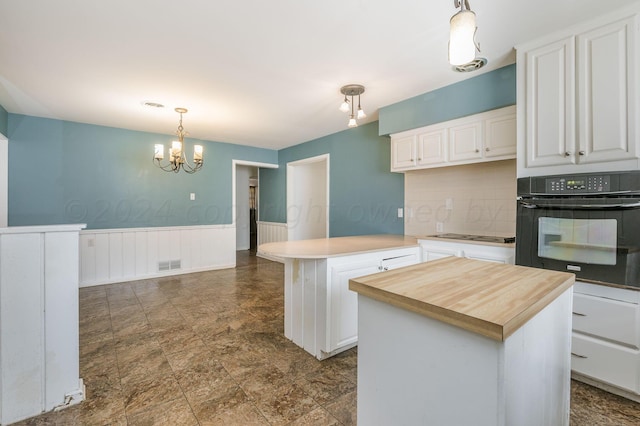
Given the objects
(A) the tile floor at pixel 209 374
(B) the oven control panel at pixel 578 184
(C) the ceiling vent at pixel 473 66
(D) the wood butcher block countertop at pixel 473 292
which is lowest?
(A) the tile floor at pixel 209 374

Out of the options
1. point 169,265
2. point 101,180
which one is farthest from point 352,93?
point 169,265

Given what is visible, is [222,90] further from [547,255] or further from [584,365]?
[584,365]

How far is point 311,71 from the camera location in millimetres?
2529

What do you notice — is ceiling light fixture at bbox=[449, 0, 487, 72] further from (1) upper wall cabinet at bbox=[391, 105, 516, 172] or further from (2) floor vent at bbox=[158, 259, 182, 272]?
(2) floor vent at bbox=[158, 259, 182, 272]

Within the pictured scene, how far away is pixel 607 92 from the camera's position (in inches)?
71.2

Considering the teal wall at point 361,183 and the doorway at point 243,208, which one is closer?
the teal wall at point 361,183

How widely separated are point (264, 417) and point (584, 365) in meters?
2.10

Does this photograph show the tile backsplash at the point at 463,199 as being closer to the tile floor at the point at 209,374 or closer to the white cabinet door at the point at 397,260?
the white cabinet door at the point at 397,260

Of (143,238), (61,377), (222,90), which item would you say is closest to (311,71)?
(222,90)

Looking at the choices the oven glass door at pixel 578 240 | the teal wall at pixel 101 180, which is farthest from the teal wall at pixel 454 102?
the teal wall at pixel 101 180

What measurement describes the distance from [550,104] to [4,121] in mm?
5738

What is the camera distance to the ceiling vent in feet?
7.68

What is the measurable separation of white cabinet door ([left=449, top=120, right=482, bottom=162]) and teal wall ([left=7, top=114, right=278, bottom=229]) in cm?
403

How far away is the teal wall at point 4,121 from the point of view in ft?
11.3
